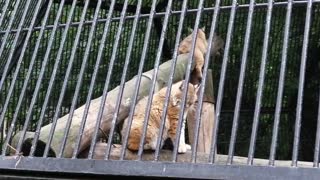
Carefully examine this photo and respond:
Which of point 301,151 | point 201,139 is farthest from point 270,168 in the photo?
point 301,151

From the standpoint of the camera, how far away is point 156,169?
11.3ft

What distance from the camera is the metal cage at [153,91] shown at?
3553 mm

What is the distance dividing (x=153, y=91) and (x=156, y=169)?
0.73 metres

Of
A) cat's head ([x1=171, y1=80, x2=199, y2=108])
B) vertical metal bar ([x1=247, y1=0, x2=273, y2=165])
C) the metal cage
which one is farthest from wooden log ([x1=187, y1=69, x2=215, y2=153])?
vertical metal bar ([x1=247, y1=0, x2=273, y2=165])

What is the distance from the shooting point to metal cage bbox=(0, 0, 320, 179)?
140 inches

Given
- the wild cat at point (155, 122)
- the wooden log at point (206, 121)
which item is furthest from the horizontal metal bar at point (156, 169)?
the wooden log at point (206, 121)

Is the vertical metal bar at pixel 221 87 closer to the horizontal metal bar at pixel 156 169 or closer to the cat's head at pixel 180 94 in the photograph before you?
the horizontal metal bar at pixel 156 169

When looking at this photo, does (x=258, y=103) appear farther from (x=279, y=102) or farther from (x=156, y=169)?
(x=156, y=169)

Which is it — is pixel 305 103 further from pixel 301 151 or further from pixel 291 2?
pixel 291 2

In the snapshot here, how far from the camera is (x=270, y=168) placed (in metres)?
3.20

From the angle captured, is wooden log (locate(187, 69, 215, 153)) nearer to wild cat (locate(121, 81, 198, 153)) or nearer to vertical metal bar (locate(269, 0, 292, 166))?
wild cat (locate(121, 81, 198, 153))

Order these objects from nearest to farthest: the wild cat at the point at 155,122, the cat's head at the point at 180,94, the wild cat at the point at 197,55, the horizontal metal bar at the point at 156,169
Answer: the horizontal metal bar at the point at 156,169 < the wild cat at the point at 155,122 < the cat's head at the point at 180,94 < the wild cat at the point at 197,55

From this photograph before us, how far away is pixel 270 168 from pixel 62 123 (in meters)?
2.35

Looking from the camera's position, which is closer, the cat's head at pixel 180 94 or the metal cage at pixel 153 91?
the metal cage at pixel 153 91
